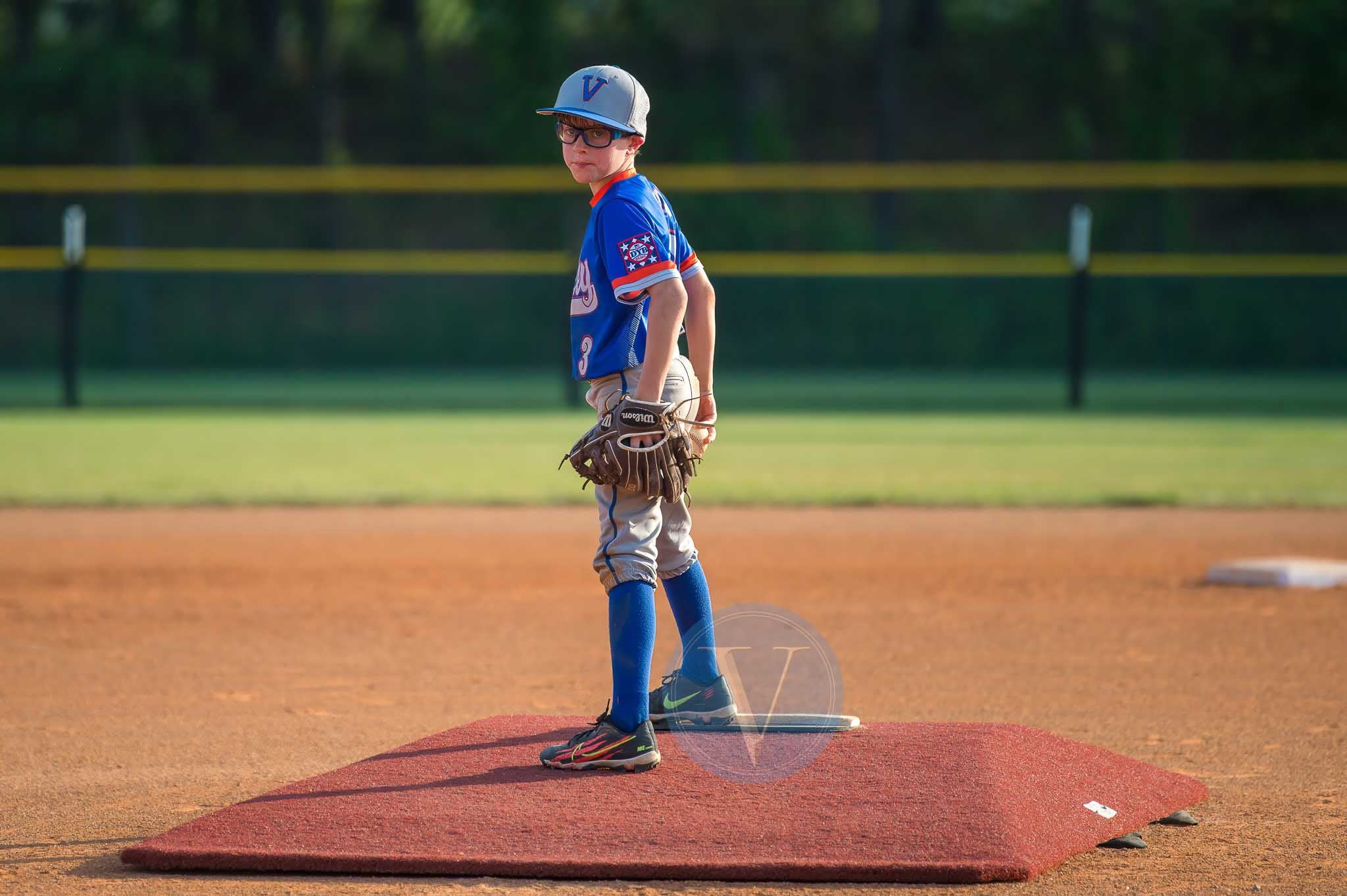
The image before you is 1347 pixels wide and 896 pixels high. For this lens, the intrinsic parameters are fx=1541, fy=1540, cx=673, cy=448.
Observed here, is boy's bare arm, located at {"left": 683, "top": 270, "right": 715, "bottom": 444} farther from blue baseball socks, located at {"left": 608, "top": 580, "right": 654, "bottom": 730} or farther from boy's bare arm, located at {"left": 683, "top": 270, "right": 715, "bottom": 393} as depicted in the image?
blue baseball socks, located at {"left": 608, "top": 580, "right": 654, "bottom": 730}

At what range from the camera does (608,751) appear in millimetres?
3654

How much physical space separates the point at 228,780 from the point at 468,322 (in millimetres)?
23530

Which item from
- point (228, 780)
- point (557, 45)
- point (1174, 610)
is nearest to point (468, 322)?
point (557, 45)

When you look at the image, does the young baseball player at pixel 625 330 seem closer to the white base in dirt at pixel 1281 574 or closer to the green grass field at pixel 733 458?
the white base in dirt at pixel 1281 574

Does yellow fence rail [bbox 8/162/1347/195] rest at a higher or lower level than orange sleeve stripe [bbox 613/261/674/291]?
higher

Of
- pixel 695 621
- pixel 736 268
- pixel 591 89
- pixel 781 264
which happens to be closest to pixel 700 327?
pixel 591 89

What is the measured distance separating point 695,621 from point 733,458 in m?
9.03

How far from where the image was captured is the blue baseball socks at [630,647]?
3.68 metres

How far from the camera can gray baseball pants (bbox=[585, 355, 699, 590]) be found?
12.1 feet

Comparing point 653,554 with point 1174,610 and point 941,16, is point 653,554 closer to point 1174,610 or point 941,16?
point 1174,610

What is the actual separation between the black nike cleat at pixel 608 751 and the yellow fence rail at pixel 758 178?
16.7m

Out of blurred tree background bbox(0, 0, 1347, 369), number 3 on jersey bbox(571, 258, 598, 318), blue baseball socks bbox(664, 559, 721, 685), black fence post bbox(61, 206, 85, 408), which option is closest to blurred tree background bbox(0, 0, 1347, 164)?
blurred tree background bbox(0, 0, 1347, 369)

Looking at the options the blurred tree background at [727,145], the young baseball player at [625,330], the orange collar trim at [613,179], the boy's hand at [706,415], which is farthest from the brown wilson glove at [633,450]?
the blurred tree background at [727,145]

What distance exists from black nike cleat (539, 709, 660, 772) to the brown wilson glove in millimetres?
572
